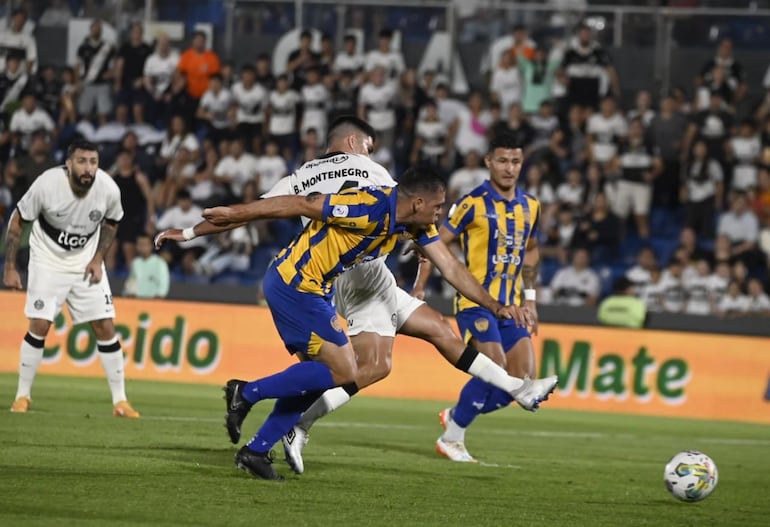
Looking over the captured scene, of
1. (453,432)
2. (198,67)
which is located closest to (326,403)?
(453,432)

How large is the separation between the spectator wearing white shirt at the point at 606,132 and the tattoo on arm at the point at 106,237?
11772mm

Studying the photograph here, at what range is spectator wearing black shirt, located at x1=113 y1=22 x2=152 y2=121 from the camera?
81.1ft

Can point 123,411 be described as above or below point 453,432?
below

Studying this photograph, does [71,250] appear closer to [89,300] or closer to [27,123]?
[89,300]

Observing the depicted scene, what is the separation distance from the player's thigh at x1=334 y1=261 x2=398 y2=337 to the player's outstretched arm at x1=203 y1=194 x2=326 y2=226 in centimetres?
156

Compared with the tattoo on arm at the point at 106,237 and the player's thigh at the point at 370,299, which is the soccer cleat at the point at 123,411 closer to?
the tattoo on arm at the point at 106,237

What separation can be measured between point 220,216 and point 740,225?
15228 millimetres

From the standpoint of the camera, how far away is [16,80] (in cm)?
2478

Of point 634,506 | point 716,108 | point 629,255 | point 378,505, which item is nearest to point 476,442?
point 634,506

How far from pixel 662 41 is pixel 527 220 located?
13560 mm

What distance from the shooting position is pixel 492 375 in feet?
33.7

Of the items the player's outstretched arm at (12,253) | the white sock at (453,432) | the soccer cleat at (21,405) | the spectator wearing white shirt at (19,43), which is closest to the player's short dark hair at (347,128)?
the white sock at (453,432)

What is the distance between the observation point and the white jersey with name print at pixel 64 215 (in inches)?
516

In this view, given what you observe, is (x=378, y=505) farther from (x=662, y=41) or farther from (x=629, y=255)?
(x=662, y=41)
